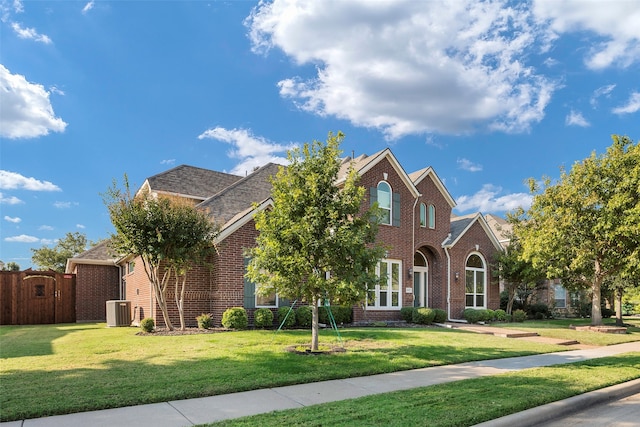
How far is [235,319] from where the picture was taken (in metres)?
14.3

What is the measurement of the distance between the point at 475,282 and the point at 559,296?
434 inches

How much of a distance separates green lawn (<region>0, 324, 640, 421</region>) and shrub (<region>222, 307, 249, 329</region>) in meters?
1.27

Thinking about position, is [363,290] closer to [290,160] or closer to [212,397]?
[290,160]

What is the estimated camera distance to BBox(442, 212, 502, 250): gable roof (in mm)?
21481

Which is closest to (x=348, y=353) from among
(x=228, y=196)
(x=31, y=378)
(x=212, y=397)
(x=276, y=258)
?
(x=276, y=258)

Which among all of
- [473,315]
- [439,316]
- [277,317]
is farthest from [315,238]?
[473,315]

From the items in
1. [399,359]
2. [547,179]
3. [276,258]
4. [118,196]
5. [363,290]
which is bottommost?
[399,359]

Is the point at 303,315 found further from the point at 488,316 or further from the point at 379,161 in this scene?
the point at 488,316

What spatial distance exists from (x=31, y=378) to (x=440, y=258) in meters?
17.7

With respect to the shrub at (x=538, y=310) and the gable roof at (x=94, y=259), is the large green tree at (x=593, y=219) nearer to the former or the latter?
the shrub at (x=538, y=310)

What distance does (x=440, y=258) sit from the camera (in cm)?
2142

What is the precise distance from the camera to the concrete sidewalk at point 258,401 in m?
5.34

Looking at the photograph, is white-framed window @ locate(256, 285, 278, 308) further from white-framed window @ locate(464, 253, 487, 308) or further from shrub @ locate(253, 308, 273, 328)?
white-framed window @ locate(464, 253, 487, 308)

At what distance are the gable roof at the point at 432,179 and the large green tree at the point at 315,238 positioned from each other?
12.1 meters
